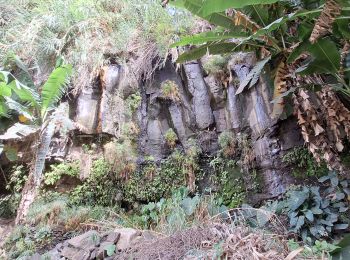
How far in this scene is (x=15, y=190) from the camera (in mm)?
5340

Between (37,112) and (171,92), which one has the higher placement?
(171,92)

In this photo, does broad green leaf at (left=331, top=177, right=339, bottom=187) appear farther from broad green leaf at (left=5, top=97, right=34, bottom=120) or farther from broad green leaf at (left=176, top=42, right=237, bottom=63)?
broad green leaf at (left=5, top=97, right=34, bottom=120)

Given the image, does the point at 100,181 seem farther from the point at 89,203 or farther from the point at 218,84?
the point at 218,84

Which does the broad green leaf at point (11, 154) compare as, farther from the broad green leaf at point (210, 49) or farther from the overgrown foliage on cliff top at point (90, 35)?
the broad green leaf at point (210, 49)

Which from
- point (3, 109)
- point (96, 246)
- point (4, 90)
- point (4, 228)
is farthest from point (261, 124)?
point (4, 228)

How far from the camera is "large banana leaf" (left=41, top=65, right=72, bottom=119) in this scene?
4.21m

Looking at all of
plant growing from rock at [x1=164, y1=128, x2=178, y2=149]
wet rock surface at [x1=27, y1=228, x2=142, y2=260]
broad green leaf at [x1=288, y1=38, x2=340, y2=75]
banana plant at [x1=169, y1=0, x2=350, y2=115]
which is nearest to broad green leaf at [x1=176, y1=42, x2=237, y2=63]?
banana plant at [x1=169, y1=0, x2=350, y2=115]

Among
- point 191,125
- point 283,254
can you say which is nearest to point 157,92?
point 191,125

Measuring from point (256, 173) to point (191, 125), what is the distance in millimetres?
1377

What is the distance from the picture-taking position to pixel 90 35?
19.2ft

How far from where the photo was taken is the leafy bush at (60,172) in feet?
16.4

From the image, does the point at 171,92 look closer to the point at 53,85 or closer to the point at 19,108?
the point at 53,85

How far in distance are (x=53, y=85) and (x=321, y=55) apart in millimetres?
3384

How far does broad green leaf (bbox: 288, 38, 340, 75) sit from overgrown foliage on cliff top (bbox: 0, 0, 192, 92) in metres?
2.86
